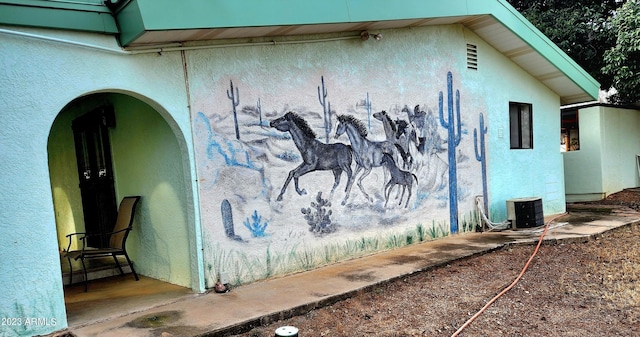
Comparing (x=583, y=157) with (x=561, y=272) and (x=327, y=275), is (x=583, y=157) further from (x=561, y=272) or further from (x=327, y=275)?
(x=327, y=275)

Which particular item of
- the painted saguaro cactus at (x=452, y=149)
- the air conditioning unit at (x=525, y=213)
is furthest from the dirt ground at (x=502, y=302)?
the air conditioning unit at (x=525, y=213)

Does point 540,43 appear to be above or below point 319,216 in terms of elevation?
above

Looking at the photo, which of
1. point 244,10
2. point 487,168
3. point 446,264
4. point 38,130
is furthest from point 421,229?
point 38,130

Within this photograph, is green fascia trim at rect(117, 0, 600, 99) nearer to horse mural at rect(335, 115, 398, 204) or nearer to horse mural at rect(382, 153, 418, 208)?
horse mural at rect(335, 115, 398, 204)

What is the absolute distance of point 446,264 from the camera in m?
5.96

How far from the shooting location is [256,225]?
5.28 metres

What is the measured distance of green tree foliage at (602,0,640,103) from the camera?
1045 cm

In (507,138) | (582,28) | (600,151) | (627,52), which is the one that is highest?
(582,28)

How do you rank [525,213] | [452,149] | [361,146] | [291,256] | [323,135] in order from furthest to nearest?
[525,213] → [452,149] → [361,146] → [323,135] → [291,256]

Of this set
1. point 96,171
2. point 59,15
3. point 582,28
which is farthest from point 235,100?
point 582,28

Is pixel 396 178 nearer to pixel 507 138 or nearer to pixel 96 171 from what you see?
pixel 507 138

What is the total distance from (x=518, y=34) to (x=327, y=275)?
5500 mm

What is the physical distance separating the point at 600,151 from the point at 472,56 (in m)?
5.71

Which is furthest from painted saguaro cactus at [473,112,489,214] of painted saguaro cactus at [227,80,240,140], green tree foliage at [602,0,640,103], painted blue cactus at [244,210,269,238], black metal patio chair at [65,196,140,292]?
black metal patio chair at [65,196,140,292]
